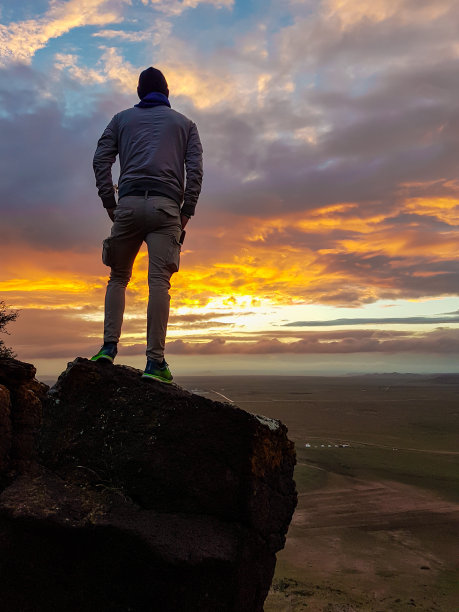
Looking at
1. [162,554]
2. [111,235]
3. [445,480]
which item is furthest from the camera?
[445,480]

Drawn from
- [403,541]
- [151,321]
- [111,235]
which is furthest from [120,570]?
[403,541]

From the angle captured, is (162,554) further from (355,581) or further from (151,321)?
(355,581)

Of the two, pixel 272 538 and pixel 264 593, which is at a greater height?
pixel 272 538

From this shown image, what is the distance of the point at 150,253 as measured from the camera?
5297 mm

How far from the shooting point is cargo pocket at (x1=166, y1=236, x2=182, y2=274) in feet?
17.4

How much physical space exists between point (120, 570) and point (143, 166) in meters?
3.89

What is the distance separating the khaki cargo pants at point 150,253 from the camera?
17.1ft

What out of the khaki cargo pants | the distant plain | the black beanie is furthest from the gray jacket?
the distant plain

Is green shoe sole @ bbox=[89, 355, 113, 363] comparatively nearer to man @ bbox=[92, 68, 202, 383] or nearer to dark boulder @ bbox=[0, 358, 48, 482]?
man @ bbox=[92, 68, 202, 383]

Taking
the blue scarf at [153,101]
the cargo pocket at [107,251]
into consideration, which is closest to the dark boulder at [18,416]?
the cargo pocket at [107,251]

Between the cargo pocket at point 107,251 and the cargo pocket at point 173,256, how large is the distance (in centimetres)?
66

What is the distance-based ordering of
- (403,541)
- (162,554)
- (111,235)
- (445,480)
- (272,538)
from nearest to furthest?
(162,554)
(272,538)
(111,235)
(403,541)
(445,480)

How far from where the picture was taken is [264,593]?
16.6 feet

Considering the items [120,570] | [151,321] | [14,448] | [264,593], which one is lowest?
[264,593]
